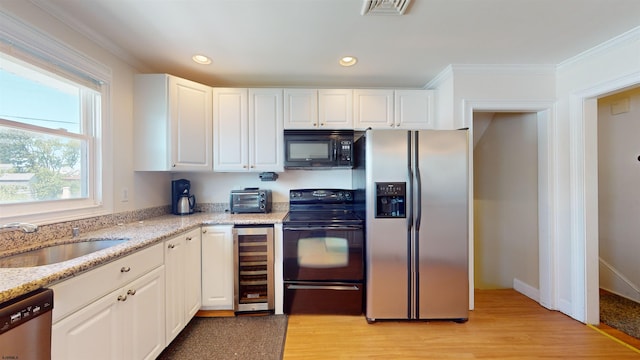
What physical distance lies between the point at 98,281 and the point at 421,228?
218 centimetres

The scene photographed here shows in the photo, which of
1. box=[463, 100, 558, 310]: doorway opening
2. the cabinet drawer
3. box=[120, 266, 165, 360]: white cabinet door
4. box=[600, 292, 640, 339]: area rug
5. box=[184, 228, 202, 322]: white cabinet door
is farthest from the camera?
box=[463, 100, 558, 310]: doorway opening

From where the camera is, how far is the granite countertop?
2.88 feet

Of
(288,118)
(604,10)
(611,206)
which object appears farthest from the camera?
(611,206)

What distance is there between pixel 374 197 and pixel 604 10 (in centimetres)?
195

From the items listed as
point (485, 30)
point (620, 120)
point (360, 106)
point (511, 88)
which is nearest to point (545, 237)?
point (511, 88)

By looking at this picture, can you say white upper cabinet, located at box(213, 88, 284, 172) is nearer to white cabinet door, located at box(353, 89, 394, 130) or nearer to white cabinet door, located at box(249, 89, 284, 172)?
white cabinet door, located at box(249, 89, 284, 172)

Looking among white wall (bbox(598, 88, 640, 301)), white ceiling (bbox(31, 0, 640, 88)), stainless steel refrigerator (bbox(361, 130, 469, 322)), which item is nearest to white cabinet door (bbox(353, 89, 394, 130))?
white ceiling (bbox(31, 0, 640, 88))

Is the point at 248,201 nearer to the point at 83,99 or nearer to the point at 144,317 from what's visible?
the point at 144,317

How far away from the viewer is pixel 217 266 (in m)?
2.18

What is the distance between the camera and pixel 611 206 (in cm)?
274

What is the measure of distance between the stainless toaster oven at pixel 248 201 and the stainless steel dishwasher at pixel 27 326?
1.71 m

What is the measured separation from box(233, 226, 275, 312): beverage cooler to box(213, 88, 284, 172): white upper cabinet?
73 cm

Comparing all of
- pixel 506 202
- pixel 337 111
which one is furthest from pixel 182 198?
pixel 506 202

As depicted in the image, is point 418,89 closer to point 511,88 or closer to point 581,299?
point 511,88
